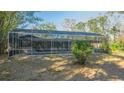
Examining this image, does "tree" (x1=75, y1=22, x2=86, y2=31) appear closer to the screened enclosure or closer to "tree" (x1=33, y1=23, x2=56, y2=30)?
the screened enclosure

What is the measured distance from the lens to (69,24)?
8.41m

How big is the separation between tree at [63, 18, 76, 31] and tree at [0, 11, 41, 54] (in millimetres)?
1021

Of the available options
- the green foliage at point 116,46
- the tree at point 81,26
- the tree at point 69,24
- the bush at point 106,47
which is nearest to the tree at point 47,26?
the tree at point 69,24

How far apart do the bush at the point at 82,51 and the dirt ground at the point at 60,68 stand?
156 mm

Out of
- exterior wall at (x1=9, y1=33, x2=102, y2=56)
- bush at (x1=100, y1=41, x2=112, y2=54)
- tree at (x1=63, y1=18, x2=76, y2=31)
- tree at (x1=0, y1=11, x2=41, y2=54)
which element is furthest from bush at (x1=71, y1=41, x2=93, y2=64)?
tree at (x1=0, y1=11, x2=41, y2=54)

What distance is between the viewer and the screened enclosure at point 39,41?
356 inches

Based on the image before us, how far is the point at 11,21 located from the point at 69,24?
8.19ft

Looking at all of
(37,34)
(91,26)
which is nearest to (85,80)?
(91,26)

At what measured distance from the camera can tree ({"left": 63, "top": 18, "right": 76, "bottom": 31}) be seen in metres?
8.05

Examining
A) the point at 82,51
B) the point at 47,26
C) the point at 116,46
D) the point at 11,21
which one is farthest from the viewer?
the point at 11,21

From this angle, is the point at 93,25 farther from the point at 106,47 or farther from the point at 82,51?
the point at 82,51

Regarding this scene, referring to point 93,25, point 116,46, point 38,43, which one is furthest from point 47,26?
point 116,46
